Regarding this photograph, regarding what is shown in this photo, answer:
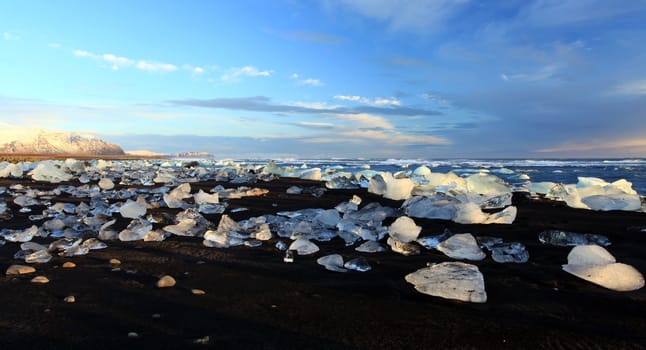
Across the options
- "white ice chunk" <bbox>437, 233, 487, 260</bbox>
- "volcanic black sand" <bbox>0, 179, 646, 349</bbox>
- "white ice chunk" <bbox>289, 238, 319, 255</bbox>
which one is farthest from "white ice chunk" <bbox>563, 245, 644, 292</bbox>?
"white ice chunk" <bbox>289, 238, 319, 255</bbox>

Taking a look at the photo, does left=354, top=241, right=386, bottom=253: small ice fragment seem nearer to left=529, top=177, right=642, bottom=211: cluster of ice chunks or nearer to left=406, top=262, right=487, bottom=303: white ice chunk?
left=406, top=262, right=487, bottom=303: white ice chunk

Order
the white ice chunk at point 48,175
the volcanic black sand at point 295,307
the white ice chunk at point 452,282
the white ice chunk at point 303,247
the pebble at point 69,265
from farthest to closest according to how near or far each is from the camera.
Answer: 1. the white ice chunk at point 48,175
2. the white ice chunk at point 303,247
3. the pebble at point 69,265
4. the white ice chunk at point 452,282
5. the volcanic black sand at point 295,307

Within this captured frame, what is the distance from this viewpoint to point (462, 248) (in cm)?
248

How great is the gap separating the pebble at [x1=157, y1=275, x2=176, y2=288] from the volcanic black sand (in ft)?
0.14

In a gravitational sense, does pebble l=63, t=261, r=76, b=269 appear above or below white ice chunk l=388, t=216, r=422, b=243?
below

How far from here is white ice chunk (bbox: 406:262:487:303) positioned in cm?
171

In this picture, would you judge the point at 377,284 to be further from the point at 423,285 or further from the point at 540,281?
the point at 540,281

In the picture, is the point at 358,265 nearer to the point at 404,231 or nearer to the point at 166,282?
the point at 404,231

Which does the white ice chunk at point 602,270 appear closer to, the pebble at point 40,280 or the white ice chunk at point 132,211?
the pebble at point 40,280

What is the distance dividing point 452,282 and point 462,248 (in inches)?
30.5

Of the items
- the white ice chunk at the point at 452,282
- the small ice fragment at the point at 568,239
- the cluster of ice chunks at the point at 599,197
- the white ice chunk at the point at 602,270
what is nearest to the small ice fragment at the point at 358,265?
the white ice chunk at the point at 452,282

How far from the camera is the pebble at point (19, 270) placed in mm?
2029

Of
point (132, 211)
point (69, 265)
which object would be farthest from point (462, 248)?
point (132, 211)

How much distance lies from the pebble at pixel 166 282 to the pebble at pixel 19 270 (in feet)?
2.58
